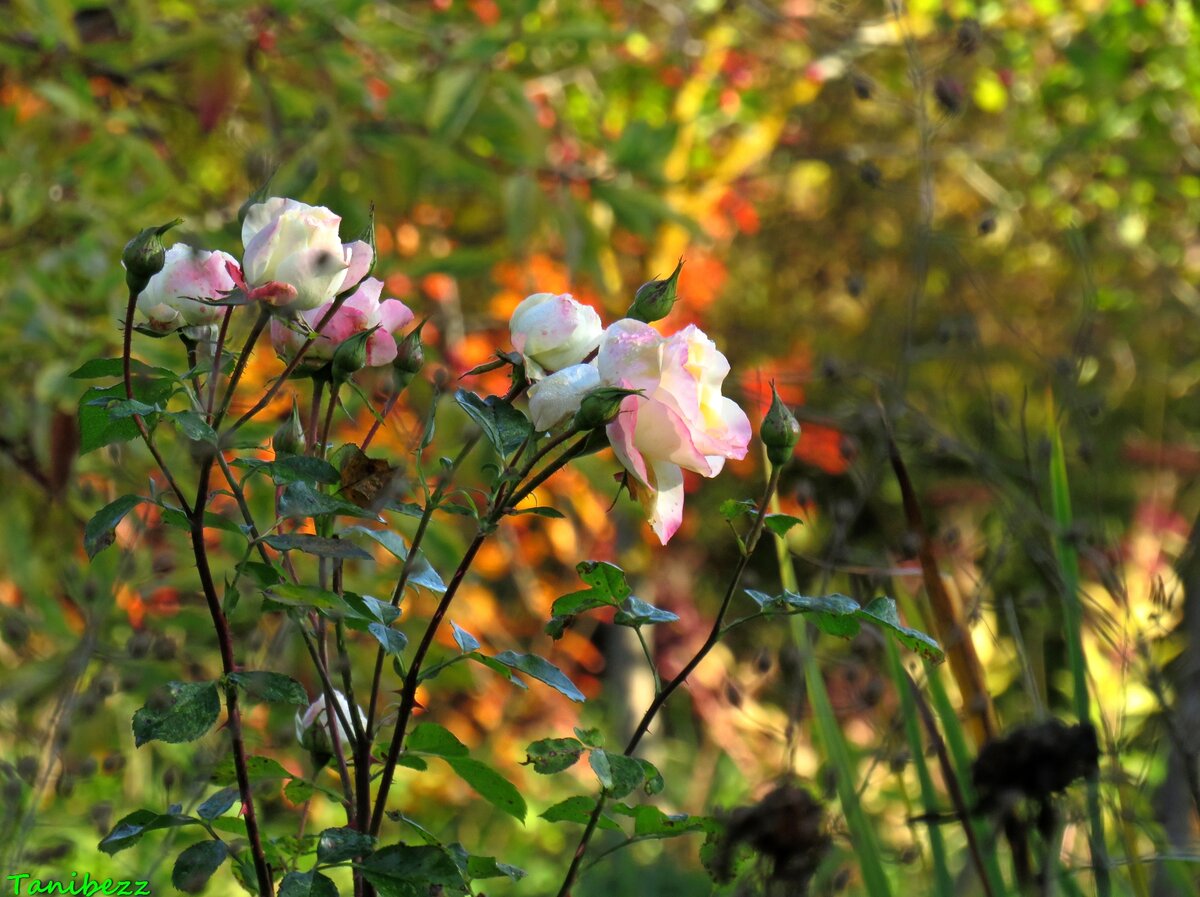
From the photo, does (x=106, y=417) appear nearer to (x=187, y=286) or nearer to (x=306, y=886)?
(x=187, y=286)

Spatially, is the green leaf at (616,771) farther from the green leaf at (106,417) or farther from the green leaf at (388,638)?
the green leaf at (106,417)

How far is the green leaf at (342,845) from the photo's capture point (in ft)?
1.87

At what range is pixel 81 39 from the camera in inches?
73.5

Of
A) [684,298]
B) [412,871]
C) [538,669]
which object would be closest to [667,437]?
[538,669]

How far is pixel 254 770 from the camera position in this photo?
2.28 ft

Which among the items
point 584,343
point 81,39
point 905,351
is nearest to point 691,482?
point 81,39

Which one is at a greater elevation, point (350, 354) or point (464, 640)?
point (350, 354)

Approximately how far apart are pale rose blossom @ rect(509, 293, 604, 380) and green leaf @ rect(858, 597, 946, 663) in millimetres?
196

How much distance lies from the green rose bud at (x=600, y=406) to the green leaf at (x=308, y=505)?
0.34 feet

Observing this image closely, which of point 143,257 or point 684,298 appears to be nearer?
point 143,257

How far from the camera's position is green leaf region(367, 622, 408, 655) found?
0.56m

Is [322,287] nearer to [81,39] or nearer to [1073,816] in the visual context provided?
[1073,816]

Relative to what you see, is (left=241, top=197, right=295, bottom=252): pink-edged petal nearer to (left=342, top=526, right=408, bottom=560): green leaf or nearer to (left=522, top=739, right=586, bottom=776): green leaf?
(left=342, top=526, right=408, bottom=560): green leaf

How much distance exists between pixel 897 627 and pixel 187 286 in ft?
1.29
